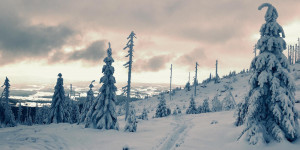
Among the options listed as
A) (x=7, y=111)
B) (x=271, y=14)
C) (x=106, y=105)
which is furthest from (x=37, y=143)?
(x=7, y=111)

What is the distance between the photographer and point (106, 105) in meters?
21.3

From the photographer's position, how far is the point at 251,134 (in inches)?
504

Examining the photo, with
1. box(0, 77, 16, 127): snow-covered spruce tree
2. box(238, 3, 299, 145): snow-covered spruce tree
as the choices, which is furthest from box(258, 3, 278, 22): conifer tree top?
box(0, 77, 16, 127): snow-covered spruce tree

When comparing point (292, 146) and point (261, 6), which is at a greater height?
point (261, 6)

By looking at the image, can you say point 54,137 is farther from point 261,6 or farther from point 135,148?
point 261,6

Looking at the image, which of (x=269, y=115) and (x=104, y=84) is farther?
(x=104, y=84)

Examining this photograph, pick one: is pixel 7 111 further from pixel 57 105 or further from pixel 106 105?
pixel 106 105

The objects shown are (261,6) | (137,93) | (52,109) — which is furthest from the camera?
(52,109)

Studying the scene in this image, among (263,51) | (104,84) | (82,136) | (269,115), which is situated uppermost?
(263,51)

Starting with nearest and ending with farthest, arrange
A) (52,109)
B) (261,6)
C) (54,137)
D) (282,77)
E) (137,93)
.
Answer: (282,77)
(261,6)
(54,137)
(137,93)
(52,109)

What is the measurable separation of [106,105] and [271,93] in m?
15.4

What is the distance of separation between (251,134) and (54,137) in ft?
50.0

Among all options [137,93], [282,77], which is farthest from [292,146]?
[137,93]

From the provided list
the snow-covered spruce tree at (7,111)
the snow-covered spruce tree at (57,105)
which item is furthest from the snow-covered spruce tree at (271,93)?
the snow-covered spruce tree at (7,111)
